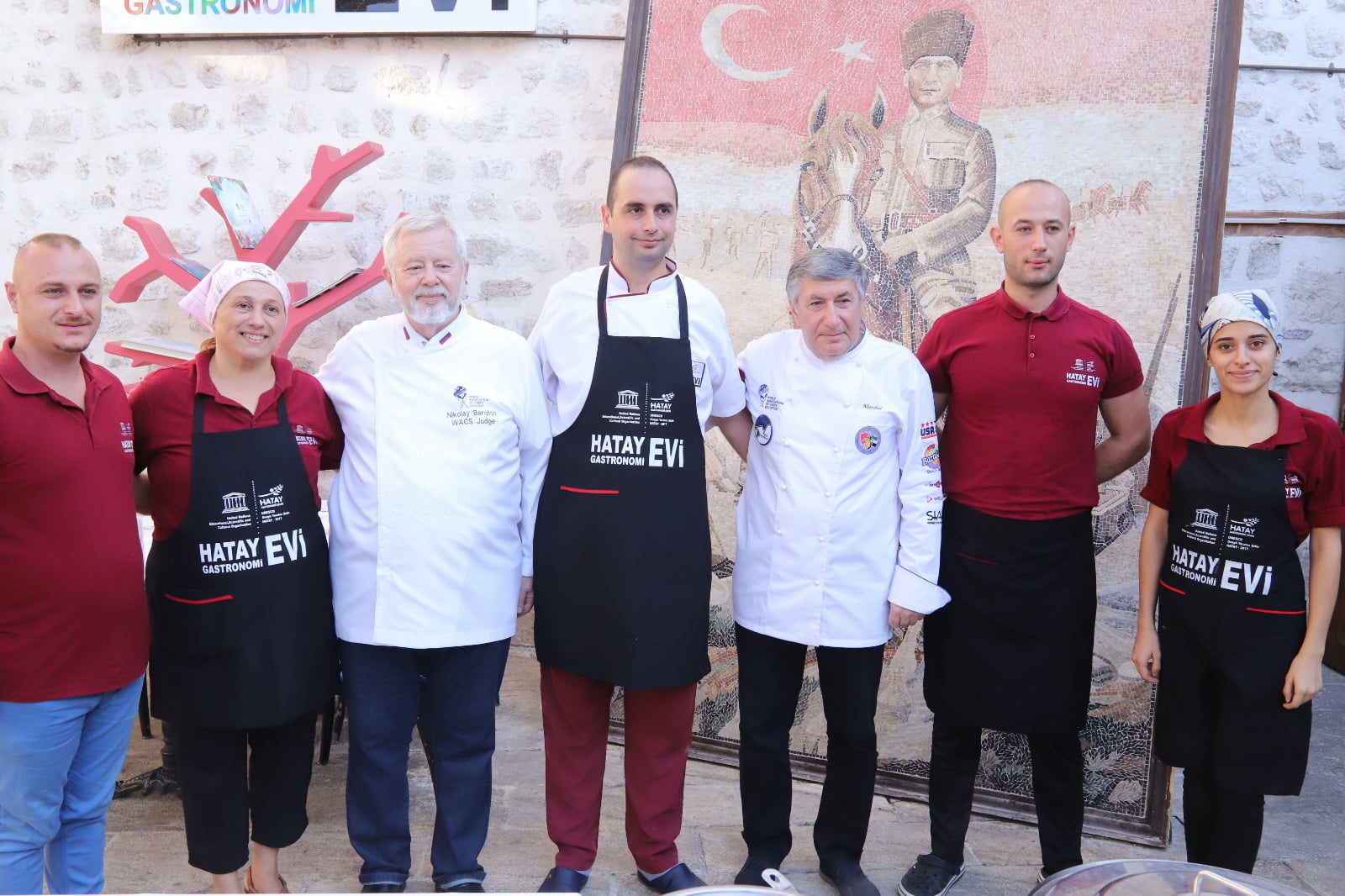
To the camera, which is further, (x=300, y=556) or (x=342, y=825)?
(x=342, y=825)

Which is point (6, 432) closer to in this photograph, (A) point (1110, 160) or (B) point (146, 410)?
(B) point (146, 410)

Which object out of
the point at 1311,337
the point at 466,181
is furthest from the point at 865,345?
the point at 1311,337

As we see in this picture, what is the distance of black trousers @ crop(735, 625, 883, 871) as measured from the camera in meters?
2.80

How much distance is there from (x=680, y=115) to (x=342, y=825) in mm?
2824

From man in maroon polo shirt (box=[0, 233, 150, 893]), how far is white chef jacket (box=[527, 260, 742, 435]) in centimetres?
101

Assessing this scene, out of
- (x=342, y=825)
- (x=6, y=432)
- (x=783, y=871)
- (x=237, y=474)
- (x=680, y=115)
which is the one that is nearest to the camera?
(x=6, y=432)

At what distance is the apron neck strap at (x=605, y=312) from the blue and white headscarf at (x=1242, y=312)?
1.28 m

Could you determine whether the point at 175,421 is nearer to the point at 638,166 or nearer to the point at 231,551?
the point at 231,551

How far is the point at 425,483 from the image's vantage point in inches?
101

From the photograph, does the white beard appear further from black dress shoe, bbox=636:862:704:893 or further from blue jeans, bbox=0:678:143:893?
black dress shoe, bbox=636:862:704:893

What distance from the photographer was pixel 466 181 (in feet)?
16.8

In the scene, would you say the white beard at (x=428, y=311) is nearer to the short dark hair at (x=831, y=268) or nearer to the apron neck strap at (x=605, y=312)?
the apron neck strap at (x=605, y=312)

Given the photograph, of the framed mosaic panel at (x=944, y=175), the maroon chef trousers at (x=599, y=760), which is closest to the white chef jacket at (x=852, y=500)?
the maroon chef trousers at (x=599, y=760)

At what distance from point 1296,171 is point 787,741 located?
3.86 metres
